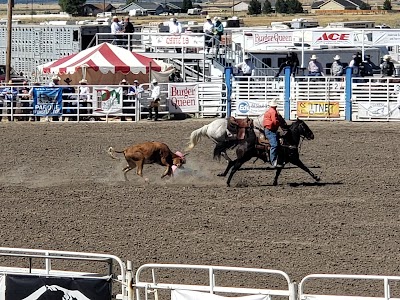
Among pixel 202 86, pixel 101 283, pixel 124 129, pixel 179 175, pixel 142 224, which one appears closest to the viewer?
pixel 101 283

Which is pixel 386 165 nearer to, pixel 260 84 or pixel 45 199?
pixel 45 199

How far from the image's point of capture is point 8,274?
25.0ft

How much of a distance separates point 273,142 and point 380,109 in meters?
10.7

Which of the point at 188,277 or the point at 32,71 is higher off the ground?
the point at 32,71

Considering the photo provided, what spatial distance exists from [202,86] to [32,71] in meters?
11.6

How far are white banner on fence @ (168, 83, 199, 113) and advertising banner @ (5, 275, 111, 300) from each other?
18974 mm

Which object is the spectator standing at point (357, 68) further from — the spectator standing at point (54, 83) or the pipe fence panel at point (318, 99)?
Answer: the spectator standing at point (54, 83)

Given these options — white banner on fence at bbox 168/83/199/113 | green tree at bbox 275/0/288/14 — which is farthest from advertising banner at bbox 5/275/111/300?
green tree at bbox 275/0/288/14

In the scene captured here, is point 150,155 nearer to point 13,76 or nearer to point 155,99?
point 155,99

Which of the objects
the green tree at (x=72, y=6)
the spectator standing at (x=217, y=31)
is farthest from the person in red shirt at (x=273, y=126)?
the green tree at (x=72, y=6)

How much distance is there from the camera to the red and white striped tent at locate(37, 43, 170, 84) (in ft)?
93.3

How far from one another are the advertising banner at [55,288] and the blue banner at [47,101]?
1853cm

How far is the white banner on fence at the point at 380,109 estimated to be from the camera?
25578mm

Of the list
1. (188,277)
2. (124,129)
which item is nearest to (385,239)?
(188,277)
